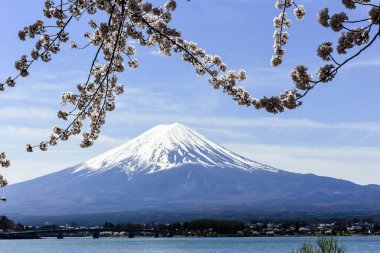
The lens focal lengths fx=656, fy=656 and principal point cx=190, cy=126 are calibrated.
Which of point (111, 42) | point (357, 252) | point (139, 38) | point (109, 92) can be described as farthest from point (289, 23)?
point (357, 252)

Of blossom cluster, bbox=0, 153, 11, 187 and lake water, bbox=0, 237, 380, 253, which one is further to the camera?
lake water, bbox=0, 237, 380, 253

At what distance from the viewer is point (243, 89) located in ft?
22.0

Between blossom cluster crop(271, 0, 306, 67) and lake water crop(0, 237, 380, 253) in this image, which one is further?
lake water crop(0, 237, 380, 253)

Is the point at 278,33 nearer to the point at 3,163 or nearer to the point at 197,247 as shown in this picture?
the point at 3,163

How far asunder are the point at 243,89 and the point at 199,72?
54cm

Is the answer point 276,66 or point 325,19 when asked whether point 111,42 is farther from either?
point 325,19

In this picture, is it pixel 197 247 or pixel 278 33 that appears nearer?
pixel 278 33

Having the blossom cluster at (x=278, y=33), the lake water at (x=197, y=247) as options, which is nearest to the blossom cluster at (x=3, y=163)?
the blossom cluster at (x=278, y=33)

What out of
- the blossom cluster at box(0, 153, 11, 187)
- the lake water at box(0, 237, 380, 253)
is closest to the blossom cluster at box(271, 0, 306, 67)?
the blossom cluster at box(0, 153, 11, 187)

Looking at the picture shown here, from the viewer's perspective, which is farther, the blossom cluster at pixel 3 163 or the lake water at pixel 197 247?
the lake water at pixel 197 247

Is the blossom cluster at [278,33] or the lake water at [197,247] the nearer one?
the blossom cluster at [278,33]

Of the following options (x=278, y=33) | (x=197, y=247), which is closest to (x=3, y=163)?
(x=278, y=33)

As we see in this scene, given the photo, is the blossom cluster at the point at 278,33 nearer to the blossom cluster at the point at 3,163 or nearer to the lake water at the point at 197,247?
the blossom cluster at the point at 3,163

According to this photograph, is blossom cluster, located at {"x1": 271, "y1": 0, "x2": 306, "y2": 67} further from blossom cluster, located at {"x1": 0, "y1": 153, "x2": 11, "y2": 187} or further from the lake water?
the lake water
